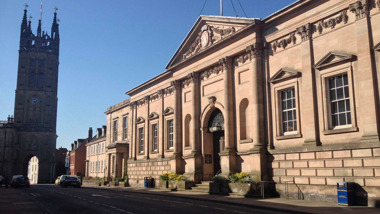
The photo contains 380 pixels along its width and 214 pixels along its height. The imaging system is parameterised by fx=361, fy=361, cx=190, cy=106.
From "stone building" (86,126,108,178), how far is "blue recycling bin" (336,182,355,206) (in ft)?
154

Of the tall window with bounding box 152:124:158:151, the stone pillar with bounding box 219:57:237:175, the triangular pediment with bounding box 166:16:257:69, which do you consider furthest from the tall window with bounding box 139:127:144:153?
the stone pillar with bounding box 219:57:237:175

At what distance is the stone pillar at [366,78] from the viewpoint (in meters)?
15.9

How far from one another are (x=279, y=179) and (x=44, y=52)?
286 ft

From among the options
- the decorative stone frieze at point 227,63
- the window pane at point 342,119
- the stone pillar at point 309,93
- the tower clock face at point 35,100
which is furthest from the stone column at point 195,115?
the tower clock face at point 35,100

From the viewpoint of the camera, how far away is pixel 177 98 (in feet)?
103

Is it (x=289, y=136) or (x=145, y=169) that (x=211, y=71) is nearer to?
(x=289, y=136)

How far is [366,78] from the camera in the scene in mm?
16266

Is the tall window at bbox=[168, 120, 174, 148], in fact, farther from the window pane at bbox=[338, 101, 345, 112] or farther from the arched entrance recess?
the window pane at bbox=[338, 101, 345, 112]

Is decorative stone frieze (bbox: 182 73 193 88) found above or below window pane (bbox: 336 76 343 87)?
above

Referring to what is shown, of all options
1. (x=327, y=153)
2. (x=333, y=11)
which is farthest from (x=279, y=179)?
(x=333, y=11)

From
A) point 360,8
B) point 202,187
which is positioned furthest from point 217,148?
point 360,8

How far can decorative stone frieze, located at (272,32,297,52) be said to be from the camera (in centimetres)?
2067

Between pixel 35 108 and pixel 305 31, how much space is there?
83.1 m

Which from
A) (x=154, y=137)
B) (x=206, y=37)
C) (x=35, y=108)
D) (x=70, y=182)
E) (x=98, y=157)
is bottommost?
(x=70, y=182)
